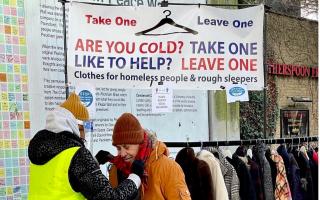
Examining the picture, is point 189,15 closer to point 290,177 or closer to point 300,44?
point 290,177

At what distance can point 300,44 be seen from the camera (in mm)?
10539

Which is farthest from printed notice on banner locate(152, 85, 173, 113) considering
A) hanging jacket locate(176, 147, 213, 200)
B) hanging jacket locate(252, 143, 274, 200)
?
hanging jacket locate(252, 143, 274, 200)

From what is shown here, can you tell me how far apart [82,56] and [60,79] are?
0.99 meters

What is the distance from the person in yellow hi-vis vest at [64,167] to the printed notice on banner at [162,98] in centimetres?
140

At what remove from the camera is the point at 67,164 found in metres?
2.43

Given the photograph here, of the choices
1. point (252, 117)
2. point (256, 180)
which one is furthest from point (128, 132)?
point (252, 117)

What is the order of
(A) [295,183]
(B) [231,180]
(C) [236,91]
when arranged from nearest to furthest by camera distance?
1. (B) [231,180]
2. (A) [295,183]
3. (C) [236,91]

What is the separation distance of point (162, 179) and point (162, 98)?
1.17 m

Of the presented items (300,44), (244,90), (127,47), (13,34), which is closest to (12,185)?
(13,34)

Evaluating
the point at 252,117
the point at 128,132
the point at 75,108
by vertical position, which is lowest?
the point at 252,117

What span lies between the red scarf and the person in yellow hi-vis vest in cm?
34

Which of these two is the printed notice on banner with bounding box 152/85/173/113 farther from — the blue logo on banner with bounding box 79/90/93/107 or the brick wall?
the brick wall

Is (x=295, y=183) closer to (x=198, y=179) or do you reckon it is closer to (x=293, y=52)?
(x=198, y=179)

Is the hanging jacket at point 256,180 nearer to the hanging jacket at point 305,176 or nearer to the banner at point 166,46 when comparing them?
the hanging jacket at point 305,176
